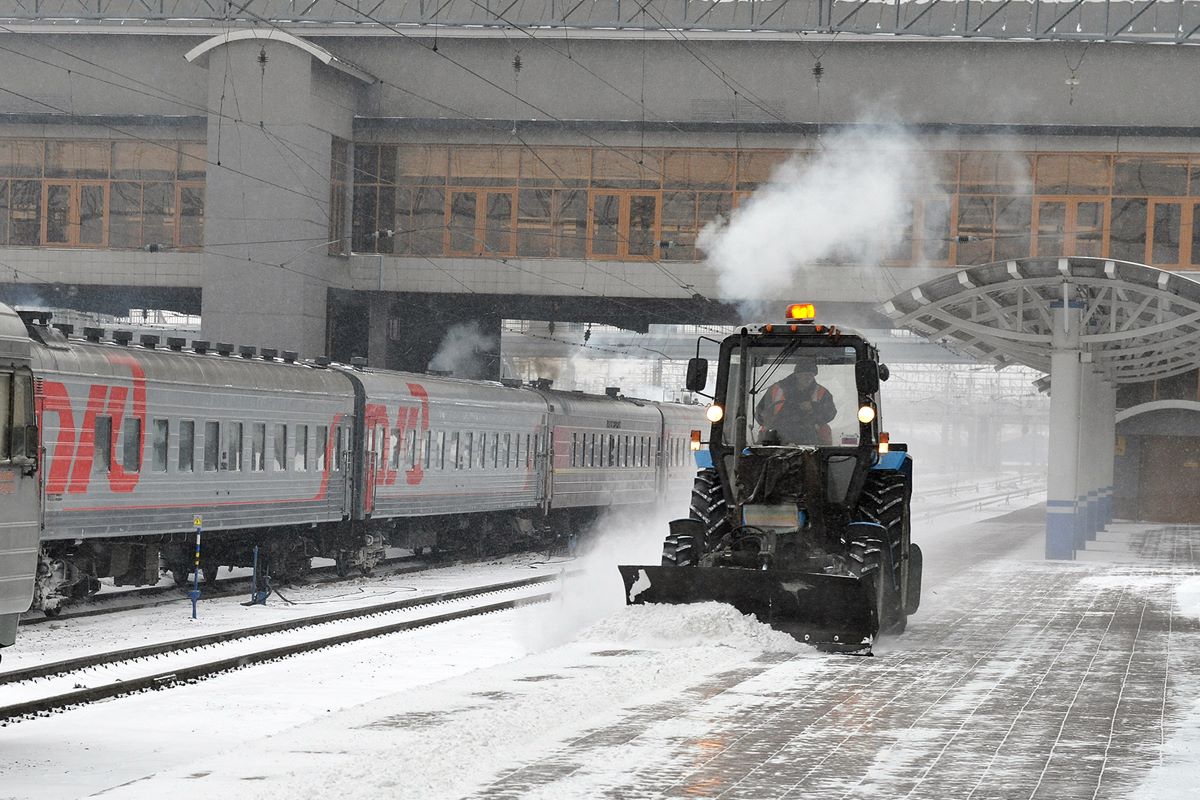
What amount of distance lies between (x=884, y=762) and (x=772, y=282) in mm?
34315

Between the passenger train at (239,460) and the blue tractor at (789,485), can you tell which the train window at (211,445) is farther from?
the blue tractor at (789,485)

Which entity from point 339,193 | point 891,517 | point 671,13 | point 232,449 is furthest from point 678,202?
point 891,517

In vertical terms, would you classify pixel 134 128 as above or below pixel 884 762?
above

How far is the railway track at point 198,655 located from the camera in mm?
12367

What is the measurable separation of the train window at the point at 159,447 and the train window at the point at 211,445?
35.4 inches

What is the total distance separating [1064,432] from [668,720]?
19322 mm

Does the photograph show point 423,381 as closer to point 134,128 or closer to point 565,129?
point 565,129

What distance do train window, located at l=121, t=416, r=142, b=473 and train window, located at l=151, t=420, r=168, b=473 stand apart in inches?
12.8

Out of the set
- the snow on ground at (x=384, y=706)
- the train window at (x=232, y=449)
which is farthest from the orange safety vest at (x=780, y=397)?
the train window at (x=232, y=449)

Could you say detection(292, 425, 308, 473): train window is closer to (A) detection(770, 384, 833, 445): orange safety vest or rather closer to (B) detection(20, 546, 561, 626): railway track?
(B) detection(20, 546, 561, 626): railway track

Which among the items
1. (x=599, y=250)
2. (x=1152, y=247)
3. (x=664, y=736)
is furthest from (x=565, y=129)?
(x=664, y=736)

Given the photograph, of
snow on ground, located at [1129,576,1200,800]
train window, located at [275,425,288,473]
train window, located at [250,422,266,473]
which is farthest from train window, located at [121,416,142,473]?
snow on ground, located at [1129,576,1200,800]

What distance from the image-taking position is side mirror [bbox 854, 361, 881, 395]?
49.3 feet

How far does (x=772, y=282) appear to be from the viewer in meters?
43.1
